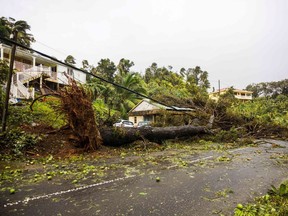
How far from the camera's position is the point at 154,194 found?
11.1ft

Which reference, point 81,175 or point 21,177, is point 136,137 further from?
point 21,177

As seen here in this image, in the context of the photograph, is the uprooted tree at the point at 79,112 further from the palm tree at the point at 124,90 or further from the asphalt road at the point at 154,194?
the palm tree at the point at 124,90

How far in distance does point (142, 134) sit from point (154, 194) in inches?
212

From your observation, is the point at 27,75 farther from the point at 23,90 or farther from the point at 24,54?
the point at 24,54

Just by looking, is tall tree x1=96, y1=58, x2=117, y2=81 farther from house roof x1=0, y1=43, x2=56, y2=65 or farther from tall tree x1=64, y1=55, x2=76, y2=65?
house roof x1=0, y1=43, x2=56, y2=65

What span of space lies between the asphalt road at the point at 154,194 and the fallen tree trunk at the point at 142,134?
356 centimetres

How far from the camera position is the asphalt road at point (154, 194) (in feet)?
9.21

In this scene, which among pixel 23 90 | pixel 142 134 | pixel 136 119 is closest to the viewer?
pixel 142 134

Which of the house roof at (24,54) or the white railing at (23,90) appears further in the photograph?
the house roof at (24,54)

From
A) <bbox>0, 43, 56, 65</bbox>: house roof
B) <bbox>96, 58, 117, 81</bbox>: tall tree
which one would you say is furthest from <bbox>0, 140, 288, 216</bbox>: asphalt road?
<bbox>96, 58, 117, 81</bbox>: tall tree

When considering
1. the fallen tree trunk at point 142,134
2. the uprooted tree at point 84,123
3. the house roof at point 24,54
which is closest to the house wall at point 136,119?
the house roof at point 24,54

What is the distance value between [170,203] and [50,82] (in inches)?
1045

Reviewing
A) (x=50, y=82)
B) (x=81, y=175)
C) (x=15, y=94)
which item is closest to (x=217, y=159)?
(x=81, y=175)

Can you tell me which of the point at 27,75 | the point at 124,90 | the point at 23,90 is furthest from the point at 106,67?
the point at 23,90
